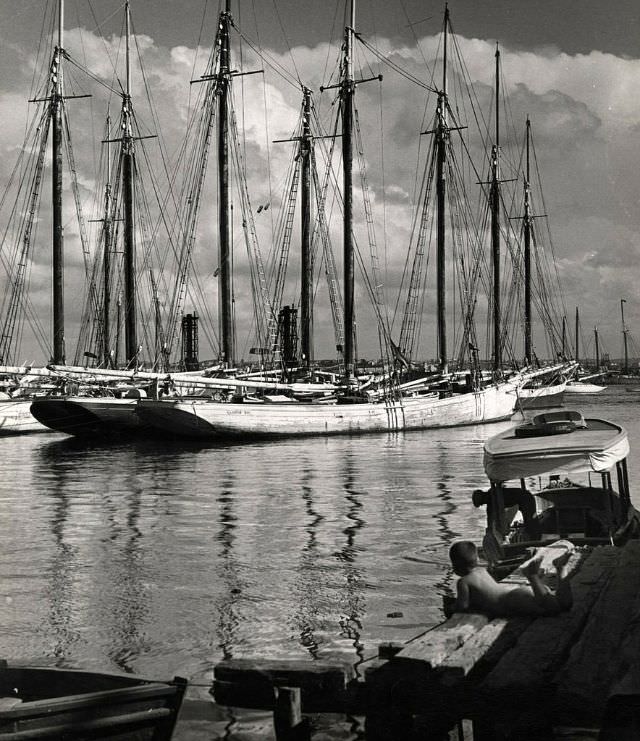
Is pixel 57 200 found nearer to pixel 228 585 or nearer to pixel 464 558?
pixel 228 585

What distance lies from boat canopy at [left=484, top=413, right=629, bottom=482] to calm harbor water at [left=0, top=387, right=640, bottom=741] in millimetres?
2138

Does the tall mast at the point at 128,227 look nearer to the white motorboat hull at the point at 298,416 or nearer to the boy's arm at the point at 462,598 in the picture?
the white motorboat hull at the point at 298,416

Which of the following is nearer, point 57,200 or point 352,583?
point 352,583

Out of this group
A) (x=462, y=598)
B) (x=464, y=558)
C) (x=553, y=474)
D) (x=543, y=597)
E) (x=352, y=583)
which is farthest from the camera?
(x=553, y=474)

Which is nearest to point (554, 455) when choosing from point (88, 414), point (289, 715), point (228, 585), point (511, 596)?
point (511, 596)

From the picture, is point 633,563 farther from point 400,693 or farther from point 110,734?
point 110,734

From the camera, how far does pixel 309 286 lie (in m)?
→ 65.8

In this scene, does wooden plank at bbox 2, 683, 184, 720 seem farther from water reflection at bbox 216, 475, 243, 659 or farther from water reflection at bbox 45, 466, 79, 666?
water reflection at bbox 216, 475, 243, 659

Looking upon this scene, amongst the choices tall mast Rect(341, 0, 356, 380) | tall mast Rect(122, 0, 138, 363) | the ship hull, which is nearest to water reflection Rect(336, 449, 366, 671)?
the ship hull

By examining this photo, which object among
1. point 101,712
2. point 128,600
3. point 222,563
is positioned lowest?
point 222,563

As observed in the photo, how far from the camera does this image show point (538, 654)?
757 centimetres

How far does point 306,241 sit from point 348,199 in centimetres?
845

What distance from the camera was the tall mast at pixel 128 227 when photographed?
5816cm

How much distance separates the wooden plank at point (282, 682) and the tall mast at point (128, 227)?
49.8m
